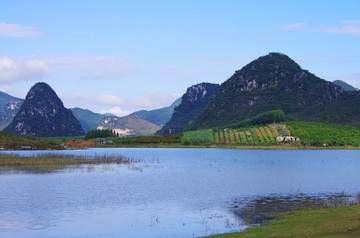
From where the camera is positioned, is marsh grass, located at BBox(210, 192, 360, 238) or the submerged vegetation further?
the submerged vegetation

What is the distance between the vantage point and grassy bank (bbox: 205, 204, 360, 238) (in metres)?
26.5

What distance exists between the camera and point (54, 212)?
40.5m

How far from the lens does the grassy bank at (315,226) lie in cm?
2648

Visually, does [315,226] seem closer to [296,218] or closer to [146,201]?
[296,218]

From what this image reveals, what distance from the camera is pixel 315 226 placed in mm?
28953

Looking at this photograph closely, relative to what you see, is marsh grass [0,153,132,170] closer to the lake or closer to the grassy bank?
the lake

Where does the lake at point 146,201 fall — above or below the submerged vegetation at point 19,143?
below

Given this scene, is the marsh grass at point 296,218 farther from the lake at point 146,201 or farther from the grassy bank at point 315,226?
the lake at point 146,201

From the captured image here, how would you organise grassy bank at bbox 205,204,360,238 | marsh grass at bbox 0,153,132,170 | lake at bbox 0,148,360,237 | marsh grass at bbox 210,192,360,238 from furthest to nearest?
marsh grass at bbox 0,153,132,170 < lake at bbox 0,148,360,237 < marsh grass at bbox 210,192,360,238 < grassy bank at bbox 205,204,360,238

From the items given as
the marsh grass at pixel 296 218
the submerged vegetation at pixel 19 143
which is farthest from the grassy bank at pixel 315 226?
the submerged vegetation at pixel 19 143

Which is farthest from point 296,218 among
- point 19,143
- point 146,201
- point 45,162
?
point 19,143

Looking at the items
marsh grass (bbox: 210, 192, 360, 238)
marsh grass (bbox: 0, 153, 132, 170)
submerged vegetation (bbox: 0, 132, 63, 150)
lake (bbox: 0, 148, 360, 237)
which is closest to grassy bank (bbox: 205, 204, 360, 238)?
marsh grass (bbox: 210, 192, 360, 238)

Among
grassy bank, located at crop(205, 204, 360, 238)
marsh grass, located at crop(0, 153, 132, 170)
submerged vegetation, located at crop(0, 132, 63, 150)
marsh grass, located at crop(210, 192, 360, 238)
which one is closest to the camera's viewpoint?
grassy bank, located at crop(205, 204, 360, 238)

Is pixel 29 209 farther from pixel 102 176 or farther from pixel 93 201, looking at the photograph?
pixel 102 176
